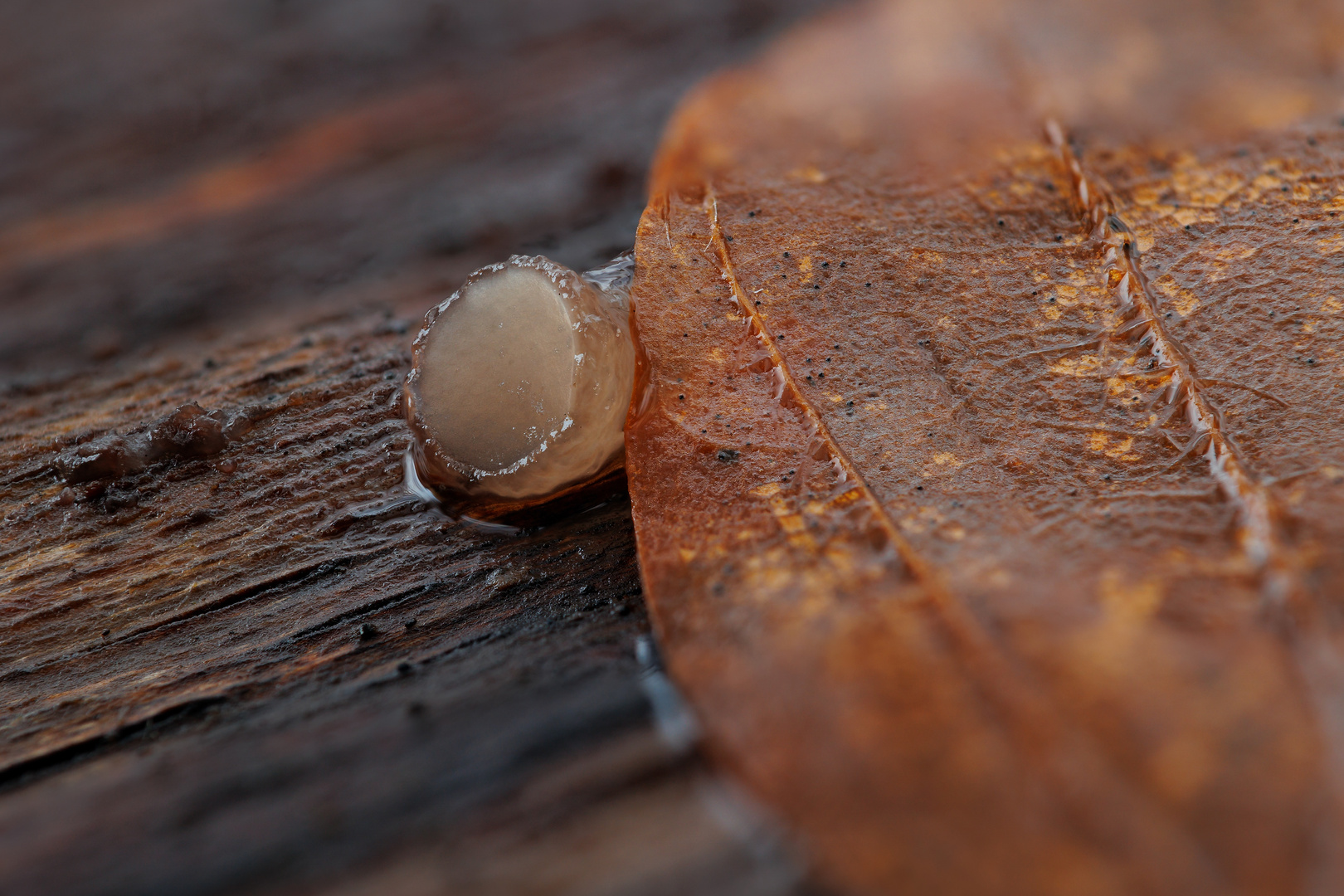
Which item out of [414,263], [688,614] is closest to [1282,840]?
[688,614]

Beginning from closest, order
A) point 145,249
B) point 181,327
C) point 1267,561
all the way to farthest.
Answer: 1. point 1267,561
2. point 181,327
3. point 145,249

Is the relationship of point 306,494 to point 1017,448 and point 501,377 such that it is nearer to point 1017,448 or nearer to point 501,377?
point 501,377

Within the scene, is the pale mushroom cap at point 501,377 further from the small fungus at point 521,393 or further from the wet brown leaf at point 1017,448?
the wet brown leaf at point 1017,448

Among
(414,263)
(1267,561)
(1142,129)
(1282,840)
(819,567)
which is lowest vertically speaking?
(1282,840)

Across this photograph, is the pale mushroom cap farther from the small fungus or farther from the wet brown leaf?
the wet brown leaf

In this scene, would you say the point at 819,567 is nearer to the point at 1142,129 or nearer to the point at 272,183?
the point at 1142,129

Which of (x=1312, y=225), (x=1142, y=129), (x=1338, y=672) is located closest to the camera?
(x=1338, y=672)

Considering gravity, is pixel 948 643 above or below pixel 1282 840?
above
